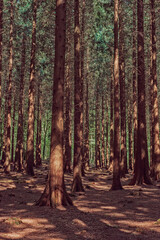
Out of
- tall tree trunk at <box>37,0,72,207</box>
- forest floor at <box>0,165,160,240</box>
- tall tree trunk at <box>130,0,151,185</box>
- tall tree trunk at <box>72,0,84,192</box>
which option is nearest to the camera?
forest floor at <box>0,165,160,240</box>

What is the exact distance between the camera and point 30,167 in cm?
1744

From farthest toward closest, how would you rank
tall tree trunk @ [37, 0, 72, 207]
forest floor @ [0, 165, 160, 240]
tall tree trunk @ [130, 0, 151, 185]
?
tall tree trunk @ [130, 0, 151, 185] < tall tree trunk @ [37, 0, 72, 207] < forest floor @ [0, 165, 160, 240]

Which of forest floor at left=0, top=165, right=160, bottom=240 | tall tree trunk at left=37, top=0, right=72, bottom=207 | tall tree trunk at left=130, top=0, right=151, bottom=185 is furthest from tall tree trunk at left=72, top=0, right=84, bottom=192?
tall tree trunk at left=37, top=0, right=72, bottom=207

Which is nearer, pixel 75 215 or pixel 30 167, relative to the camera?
pixel 75 215

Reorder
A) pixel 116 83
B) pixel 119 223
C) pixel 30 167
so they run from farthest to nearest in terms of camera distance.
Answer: pixel 30 167
pixel 116 83
pixel 119 223

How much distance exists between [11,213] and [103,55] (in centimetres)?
2383

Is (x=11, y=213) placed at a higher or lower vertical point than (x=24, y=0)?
lower

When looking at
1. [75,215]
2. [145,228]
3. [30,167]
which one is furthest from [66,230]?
[30,167]

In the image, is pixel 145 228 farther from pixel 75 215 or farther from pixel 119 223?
pixel 75 215

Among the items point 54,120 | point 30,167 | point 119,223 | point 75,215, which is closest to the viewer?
point 119,223

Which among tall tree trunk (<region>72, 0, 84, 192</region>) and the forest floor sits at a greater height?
tall tree trunk (<region>72, 0, 84, 192</region>)

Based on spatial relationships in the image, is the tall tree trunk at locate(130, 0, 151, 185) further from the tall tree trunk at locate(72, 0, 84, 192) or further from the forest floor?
the forest floor

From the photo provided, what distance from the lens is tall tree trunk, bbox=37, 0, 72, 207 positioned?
7.98 m

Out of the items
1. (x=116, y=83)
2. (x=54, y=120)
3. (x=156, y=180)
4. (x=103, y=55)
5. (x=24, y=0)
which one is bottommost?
(x=156, y=180)
